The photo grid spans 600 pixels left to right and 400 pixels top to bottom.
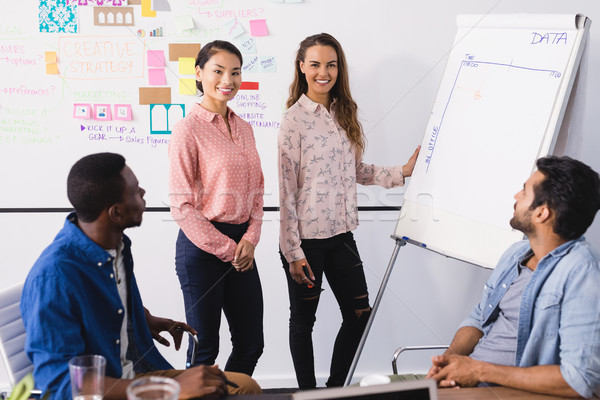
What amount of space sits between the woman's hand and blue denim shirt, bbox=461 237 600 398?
1.03m

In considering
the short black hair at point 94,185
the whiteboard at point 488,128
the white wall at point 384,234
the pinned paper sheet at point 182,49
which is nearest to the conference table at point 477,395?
the short black hair at point 94,185

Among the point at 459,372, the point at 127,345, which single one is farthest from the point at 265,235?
the point at 459,372

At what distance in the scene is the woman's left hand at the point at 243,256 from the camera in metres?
2.28

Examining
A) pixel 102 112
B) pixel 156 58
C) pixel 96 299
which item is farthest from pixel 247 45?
pixel 96 299

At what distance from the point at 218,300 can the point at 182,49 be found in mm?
1297

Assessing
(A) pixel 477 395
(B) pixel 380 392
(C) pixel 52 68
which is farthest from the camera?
(C) pixel 52 68

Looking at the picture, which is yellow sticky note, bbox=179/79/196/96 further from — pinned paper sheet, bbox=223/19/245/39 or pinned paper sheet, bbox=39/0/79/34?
pinned paper sheet, bbox=39/0/79/34

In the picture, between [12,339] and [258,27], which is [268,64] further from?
[12,339]

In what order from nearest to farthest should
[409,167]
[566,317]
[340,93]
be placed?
1. [566,317]
2. [340,93]
3. [409,167]

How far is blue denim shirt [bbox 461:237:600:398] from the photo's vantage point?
139cm

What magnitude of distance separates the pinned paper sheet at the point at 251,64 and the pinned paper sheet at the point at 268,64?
0.07 ft

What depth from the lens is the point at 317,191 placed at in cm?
247

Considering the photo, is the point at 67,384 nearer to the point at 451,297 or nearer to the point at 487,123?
the point at 487,123

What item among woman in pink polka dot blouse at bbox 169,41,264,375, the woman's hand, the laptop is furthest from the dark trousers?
the laptop
